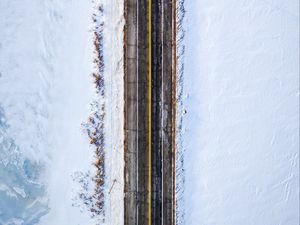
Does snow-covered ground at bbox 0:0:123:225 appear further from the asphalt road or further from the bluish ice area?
the asphalt road

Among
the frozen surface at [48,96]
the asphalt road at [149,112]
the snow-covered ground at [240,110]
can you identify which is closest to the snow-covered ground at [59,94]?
the frozen surface at [48,96]

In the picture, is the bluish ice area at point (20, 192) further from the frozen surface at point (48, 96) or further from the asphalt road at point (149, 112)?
the asphalt road at point (149, 112)

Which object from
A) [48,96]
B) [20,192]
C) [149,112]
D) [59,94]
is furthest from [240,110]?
[20,192]

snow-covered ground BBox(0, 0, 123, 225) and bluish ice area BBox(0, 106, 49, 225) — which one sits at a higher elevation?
snow-covered ground BBox(0, 0, 123, 225)

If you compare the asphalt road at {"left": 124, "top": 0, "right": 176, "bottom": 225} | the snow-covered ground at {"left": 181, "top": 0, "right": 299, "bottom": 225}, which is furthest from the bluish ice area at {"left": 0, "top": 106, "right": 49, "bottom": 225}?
the snow-covered ground at {"left": 181, "top": 0, "right": 299, "bottom": 225}

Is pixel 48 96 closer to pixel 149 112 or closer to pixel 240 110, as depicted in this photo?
pixel 149 112

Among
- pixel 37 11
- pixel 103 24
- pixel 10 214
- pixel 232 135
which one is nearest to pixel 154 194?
pixel 232 135

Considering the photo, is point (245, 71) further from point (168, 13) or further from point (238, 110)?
point (168, 13)
